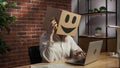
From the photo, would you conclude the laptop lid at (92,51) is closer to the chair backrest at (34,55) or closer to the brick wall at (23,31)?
the chair backrest at (34,55)

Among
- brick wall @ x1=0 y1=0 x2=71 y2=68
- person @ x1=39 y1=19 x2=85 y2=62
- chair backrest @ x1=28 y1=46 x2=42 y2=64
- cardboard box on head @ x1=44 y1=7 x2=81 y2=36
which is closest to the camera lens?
cardboard box on head @ x1=44 y1=7 x2=81 y2=36

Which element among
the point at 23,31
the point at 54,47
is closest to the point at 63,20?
the point at 54,47

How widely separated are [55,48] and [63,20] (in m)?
0.39

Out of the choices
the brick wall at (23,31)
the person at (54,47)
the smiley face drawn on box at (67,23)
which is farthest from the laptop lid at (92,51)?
the brick wall at (23,31)

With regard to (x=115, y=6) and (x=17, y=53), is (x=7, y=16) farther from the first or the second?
(x=115, y=6)

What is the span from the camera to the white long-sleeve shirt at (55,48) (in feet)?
6.95

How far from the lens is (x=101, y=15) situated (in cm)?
416

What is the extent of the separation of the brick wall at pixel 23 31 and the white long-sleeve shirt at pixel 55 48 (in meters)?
1.22

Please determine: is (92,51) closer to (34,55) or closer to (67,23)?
(67,23)

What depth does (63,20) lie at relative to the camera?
1988 millimetres

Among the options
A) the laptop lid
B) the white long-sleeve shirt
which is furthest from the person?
the laptop lid

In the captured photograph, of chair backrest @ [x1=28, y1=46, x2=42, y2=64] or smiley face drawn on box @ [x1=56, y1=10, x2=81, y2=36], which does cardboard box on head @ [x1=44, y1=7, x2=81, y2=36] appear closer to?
smiley face drawn on box @ [x1=56, y1=10, x2=81, y2=36]

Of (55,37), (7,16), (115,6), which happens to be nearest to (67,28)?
(55,37)

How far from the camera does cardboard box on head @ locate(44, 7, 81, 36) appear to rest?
77.0 inches
